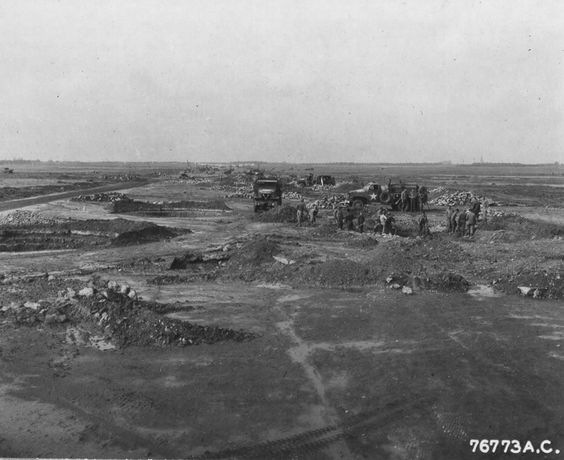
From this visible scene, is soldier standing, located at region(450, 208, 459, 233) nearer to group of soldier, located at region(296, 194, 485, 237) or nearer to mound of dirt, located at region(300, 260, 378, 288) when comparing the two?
group of soldier, located at region(296, 194, 485, 237)

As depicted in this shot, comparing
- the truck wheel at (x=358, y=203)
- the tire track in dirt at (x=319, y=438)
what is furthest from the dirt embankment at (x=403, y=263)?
the truck wheel at (x=358, y=203)

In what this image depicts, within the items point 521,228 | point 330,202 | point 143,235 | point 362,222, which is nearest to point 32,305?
point 143,235

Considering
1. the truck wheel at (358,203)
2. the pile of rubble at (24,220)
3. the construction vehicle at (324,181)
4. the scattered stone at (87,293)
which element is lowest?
the scattered stone at (87,293)

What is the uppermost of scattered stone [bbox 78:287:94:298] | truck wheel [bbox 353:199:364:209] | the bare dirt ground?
truck wheel [bbox 353:199:364:209]

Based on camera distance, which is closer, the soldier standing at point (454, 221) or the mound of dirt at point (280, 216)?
the soldier standing at point (454, 221)

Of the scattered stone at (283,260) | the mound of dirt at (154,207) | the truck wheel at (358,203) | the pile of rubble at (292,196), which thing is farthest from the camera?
the pile of rubble at (292,196)

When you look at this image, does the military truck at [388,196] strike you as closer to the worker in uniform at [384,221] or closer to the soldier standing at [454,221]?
the worker in uniform at [384,221]

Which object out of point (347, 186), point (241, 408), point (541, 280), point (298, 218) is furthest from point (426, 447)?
point (347, 186)

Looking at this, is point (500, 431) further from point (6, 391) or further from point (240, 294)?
point (240, 294)

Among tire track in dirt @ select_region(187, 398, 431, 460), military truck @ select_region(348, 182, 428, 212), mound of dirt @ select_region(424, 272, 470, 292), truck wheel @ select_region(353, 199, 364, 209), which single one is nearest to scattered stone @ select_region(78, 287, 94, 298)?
tire track in dirt @ select_region(187, 398, 431, 460)

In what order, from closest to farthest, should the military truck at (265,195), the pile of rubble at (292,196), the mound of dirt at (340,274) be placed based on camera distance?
1. the mound of dirt at (340,274)
2. the military truck at (265,195)
3. the pile of rubble at (292,196)
